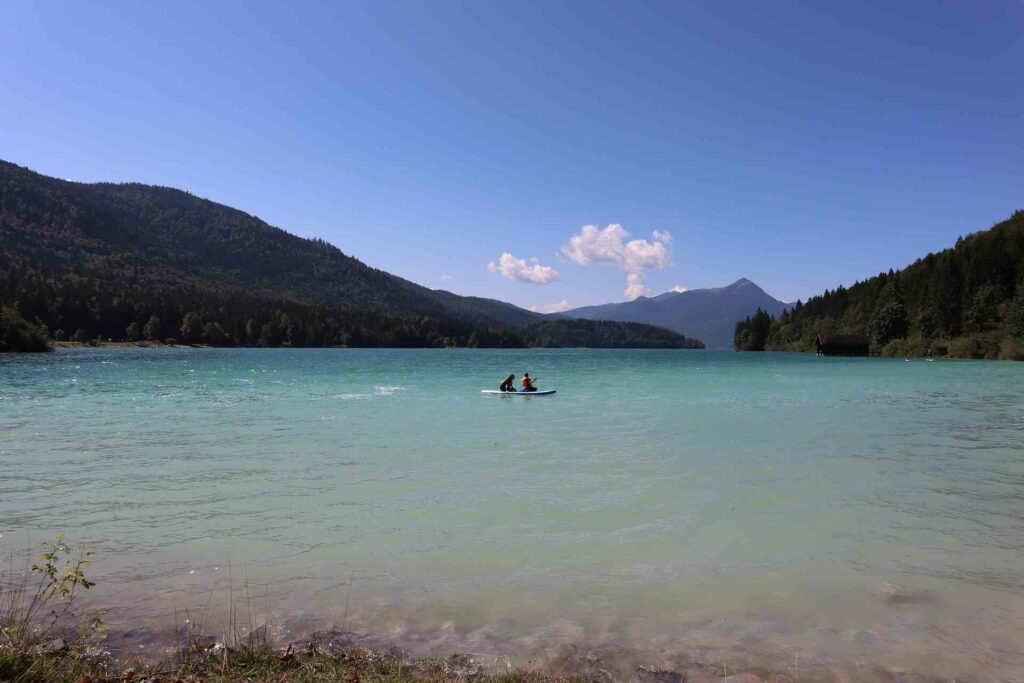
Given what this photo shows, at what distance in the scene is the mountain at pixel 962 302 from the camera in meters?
111

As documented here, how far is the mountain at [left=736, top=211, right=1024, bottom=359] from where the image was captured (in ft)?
365

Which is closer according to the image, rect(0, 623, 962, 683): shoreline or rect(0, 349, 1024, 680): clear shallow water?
rect(0, 623, 962, 683): shoreline

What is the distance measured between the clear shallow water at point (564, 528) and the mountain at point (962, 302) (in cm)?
10457

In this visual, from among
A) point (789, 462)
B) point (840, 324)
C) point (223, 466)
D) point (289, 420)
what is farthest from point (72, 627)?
point (840, 324)

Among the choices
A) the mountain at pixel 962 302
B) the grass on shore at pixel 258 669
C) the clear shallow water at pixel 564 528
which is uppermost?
the mountain at pixel 962 302

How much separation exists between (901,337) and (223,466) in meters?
157

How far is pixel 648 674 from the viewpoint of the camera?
635 cm

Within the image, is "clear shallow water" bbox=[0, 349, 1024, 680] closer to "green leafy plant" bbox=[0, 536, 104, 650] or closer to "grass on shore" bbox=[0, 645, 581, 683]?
"green leafy plant" bbox=[0, 536, 104, 650]

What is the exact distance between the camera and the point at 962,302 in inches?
4875

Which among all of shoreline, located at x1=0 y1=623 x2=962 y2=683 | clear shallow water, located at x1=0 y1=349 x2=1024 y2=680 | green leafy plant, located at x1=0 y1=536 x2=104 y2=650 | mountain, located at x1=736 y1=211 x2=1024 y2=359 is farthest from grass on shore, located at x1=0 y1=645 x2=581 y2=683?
mountain, located at x1=736 y1=211 x2=1024 y2=359

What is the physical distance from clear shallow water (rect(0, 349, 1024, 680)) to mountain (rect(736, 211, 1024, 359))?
343 feet

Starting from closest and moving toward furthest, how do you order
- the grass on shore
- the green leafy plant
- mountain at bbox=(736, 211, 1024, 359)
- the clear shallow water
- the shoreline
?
1. the grass on shore
2. the shoreline
3. the green leafy plant
4. the clear shallow water
5. mountain at bbox=(736, 211, 1024, 359)

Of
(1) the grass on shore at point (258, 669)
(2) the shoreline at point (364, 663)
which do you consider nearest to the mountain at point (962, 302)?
(2) the shoreline at point (364, 663)

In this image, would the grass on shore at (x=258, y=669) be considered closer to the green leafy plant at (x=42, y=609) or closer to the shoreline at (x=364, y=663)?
the shoreline at (x=364, y=663)
